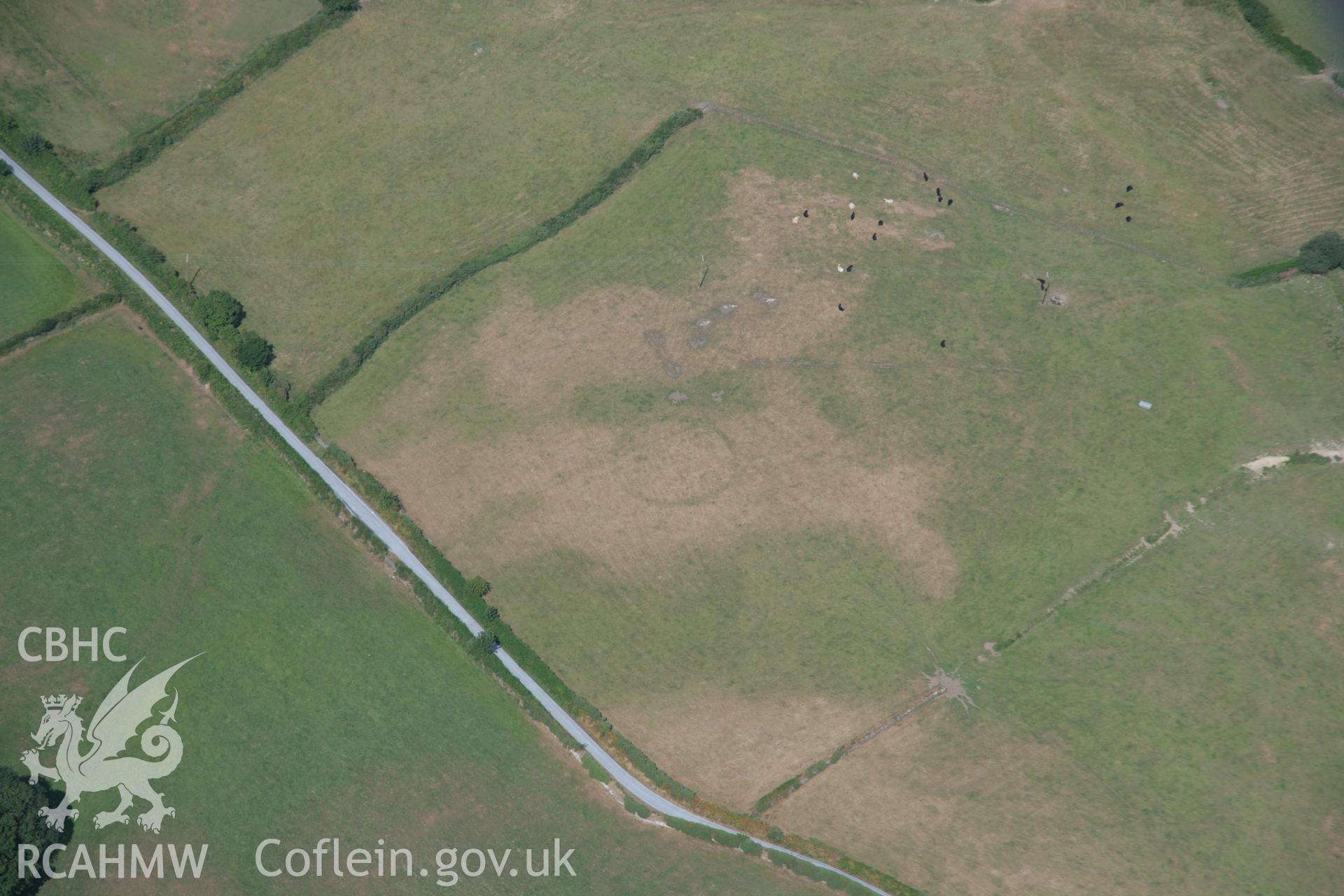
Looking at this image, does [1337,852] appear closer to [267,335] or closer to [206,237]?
[267,335]

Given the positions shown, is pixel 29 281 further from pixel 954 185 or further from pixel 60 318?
pixel 954 185

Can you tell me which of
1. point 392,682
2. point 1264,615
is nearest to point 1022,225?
point 1264,615

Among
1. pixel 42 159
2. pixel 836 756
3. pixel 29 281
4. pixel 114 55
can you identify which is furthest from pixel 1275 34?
pixel 29 281

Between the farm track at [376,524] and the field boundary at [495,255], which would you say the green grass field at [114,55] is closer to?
the farm track at [376,524]

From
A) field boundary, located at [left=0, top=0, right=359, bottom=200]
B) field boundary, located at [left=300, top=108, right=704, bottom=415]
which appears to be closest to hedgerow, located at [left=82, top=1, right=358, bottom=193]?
field boundary, located at [left=0, top=0, right=359, bottom=200]

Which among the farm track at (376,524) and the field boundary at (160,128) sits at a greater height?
the field boundary at (160,128)

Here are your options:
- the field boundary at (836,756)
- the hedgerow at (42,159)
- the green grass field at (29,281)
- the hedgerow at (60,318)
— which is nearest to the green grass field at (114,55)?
the hedgerow at (42,159)

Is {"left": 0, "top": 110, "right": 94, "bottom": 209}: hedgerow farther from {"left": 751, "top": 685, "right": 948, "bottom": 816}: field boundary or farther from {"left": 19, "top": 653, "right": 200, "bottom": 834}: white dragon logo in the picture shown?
{"left": 751, "top": 685, "right": 948, "bottom": 816}: field boundary
